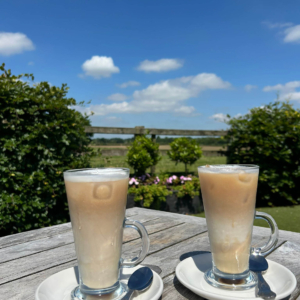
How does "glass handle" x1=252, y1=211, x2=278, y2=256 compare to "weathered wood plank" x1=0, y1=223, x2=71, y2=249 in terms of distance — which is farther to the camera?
"weathered wood plank" x1=0, y1=223, x2=71, y2=249

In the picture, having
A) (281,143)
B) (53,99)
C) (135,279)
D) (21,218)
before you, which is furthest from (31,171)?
(281,143)

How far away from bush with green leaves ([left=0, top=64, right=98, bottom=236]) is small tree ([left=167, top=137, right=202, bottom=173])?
2.40 metres

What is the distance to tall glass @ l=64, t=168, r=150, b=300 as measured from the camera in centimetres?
74

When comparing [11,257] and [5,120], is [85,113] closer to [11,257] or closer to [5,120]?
[5,120]

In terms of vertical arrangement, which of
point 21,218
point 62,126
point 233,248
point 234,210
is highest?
point 62,126

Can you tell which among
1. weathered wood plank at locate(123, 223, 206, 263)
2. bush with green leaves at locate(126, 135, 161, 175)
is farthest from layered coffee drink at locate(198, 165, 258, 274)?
bush with green leaves at locate(126, 135, 161, 175)

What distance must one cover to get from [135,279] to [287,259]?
2.07 feet

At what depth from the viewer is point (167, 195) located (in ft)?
13.8

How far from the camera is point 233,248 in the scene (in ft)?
2.71

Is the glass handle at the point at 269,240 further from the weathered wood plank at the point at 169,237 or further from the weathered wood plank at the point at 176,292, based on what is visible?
the weathered wood plank at the point at 169,237

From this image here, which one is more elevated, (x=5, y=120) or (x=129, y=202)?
(x=5, y=120)

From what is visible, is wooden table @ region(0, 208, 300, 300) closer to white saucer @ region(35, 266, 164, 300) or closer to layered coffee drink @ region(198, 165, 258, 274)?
white saucer @ region(35, 266, 164, 300)

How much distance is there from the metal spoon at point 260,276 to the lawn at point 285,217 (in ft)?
10.2

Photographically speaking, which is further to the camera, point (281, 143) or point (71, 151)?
point (281, 143)
